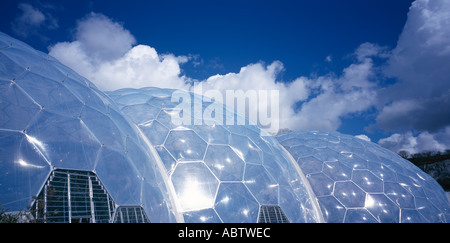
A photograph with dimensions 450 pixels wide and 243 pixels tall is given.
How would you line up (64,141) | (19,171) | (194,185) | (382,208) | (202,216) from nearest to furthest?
(19,171)
(64,141)
(202,216)
(194,185)
(382,208)

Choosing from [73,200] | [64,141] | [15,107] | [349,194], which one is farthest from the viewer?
[349,194]

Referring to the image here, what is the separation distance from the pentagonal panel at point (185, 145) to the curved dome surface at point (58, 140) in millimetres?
642

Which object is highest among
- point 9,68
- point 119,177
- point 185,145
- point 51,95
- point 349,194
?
point 9,68

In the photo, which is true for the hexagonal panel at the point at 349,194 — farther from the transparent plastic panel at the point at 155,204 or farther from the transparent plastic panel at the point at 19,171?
the transparent plastic panel at the point at 19,171

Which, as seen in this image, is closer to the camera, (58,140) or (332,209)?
(58,140)

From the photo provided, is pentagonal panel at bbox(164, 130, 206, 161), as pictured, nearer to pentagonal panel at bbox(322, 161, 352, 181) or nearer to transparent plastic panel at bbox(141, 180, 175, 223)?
transparent plastic panel at bbox(141, 180, 175, 223)

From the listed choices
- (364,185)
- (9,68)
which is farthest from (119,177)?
(364,185)

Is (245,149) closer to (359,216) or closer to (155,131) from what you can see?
(155,131)

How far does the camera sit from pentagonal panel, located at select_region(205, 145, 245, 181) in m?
4.86

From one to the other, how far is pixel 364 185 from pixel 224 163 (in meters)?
5.46

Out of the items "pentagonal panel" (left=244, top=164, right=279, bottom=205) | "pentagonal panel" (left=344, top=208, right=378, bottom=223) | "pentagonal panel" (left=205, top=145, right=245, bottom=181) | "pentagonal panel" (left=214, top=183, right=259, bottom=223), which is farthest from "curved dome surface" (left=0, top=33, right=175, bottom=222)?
"pentagonal panel" (left=344, top=208, right=378, bottom=223)

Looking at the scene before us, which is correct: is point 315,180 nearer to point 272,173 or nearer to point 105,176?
point 272,173

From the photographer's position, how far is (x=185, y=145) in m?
5.04
